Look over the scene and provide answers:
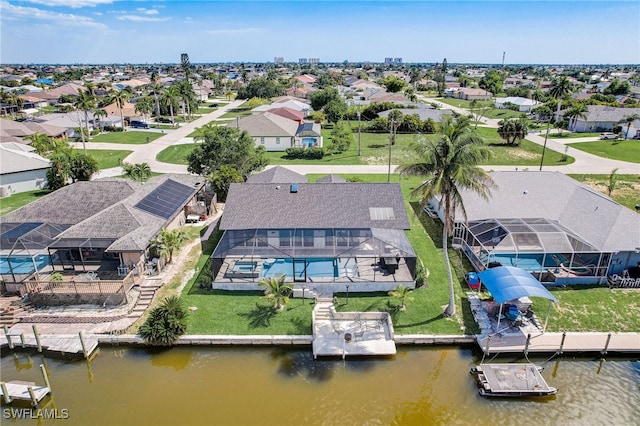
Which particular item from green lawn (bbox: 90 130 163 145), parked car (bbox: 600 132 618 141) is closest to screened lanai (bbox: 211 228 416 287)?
green lawn (bbox: 90 130 163 145)

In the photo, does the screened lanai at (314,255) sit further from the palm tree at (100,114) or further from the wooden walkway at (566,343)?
the palm tree at (100,114)

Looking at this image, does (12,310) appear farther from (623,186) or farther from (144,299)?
(623,186)

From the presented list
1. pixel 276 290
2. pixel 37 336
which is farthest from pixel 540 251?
pixel 37 336

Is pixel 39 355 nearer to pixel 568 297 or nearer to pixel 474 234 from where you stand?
pixel 474 234

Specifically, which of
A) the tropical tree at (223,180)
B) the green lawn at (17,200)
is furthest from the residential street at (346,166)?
the tropical tree at (223,180)

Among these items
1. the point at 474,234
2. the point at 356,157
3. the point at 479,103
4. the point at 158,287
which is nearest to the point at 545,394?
the point at 474,234
